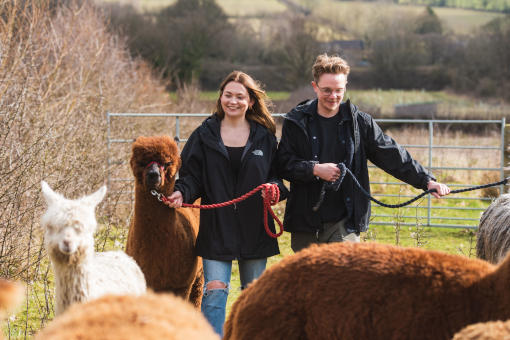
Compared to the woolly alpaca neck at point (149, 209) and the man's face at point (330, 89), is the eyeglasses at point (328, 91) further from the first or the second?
the woolly alpaca neck at point (149, 209)

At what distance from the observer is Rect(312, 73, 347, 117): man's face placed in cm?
374

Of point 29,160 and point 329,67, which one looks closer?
point 329,67

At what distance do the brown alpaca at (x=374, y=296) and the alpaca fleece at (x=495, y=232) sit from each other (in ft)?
6.00

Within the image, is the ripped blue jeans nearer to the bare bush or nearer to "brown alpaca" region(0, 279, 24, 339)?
the bare bush

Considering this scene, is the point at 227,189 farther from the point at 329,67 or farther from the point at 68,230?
the point at 68,230

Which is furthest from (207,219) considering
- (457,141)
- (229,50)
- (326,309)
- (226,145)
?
(229,50)

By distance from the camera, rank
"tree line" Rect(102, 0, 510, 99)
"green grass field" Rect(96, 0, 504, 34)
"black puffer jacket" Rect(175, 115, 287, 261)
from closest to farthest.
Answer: "black puffer jacket" Rect(175, 115, 287, 261)
"tree line" Rect(102, 0, 510, 99)
"green grass field" Rect(96, 0, 504, 34)

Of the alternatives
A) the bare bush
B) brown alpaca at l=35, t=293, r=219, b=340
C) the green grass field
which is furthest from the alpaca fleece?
the green grass field

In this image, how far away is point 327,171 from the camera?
11.9 feet

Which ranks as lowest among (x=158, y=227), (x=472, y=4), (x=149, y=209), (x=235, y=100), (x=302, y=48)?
(x=158, y=227)

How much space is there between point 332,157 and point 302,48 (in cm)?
2462

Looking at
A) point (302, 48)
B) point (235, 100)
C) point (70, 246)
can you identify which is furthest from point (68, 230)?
point (302, 48)

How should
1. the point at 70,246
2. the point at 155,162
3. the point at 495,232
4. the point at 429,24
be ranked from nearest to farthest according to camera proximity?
the point at 70,246
the point at 155,162
the point at 495,232
the point at 429,24

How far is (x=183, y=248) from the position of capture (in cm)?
398
